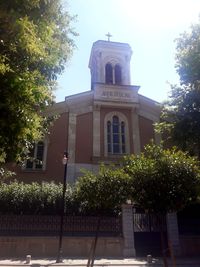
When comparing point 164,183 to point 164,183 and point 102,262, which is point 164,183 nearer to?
point 164,183

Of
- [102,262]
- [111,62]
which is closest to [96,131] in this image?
[111,62]

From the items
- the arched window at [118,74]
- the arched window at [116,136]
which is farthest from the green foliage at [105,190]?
the arched window at [118,74]

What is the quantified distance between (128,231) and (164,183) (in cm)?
751

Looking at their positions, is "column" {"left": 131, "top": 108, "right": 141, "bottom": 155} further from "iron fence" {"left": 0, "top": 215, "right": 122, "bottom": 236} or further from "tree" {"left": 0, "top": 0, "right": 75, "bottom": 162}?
"tree" {"left": 0, "top": 0, "right": 75, "bottom": 162}

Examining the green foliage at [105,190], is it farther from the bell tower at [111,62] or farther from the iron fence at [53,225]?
the bell tower at [111,62]

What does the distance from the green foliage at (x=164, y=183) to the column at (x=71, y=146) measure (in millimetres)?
13255

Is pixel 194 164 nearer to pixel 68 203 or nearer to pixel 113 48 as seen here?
pixel 68 203

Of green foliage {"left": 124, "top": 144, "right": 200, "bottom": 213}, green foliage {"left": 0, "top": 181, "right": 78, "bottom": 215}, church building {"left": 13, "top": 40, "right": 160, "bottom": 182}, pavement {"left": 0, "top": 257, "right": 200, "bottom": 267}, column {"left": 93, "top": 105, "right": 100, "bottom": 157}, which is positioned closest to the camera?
green foliage {"left": 124, "top": 144, "right": 200, "bottom": 213}

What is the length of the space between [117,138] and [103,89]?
4.37m


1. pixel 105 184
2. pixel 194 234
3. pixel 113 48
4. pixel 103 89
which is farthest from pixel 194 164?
pixel 113 48

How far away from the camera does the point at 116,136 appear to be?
25891mm

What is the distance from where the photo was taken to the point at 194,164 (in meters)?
11.3

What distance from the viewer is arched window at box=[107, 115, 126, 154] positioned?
2545 centimetres

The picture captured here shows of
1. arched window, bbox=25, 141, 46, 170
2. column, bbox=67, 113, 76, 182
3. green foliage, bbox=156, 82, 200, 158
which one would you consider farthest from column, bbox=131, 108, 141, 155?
arched window, bbox=25, 141, 46, 170
